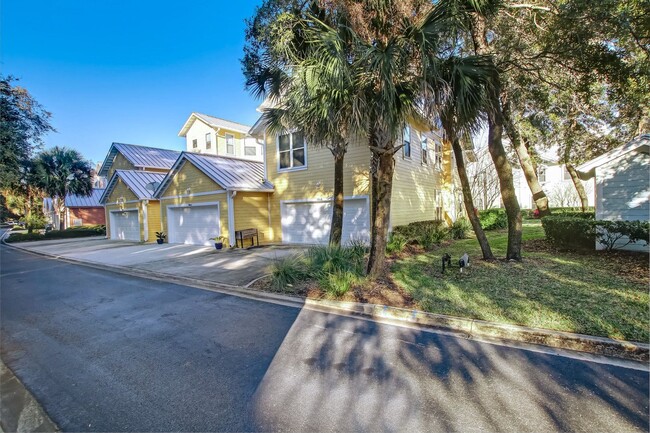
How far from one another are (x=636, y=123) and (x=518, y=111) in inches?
256

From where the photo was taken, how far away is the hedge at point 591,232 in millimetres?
8445

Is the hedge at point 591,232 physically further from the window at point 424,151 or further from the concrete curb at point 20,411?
the concrete curb at point 20,411

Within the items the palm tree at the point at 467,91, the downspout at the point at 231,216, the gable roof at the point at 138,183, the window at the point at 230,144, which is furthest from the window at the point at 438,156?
the gable roof at the point at 138,183

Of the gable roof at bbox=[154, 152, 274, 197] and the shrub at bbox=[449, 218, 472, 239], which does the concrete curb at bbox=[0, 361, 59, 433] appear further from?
the shrub at bbox=[449, 218, 472, 239]

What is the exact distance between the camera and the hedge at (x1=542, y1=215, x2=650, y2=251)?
27.7 ft

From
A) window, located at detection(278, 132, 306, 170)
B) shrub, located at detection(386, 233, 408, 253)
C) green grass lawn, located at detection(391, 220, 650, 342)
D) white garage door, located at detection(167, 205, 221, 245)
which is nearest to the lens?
green grass lawn, located at detection(391, 220, 650, 342)

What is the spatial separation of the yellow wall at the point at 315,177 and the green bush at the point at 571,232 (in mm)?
6799

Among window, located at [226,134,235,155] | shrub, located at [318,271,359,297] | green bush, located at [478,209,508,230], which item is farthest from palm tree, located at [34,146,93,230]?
green bush, located at [478,209,508,230]

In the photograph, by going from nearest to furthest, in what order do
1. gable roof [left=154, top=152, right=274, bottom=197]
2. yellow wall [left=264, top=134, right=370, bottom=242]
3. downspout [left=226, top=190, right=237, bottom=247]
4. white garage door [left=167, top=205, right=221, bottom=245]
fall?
yellow wall [left=264, top=134, right=370, bottom=242], downspout [left=226, top=190, right=237, bottom=247], gable roof [left=154, top=152, right=274, bottom=197], white garage door [left=167, top=205, right=221, bottom=245]

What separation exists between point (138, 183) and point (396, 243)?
19.4 metres

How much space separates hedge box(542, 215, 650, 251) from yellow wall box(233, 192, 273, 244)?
40.8 feet

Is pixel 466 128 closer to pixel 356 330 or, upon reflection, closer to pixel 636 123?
pixel 356 330

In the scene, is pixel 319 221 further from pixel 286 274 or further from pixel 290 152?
pixel 286 274

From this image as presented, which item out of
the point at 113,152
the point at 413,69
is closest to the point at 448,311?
the point at 413,69
